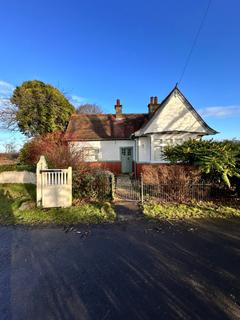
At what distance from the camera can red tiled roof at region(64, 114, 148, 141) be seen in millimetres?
18938

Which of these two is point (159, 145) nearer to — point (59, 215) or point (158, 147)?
point (158, 147)

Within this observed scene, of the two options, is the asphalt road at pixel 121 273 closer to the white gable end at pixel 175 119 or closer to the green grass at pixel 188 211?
the green grass at pixel 188 211

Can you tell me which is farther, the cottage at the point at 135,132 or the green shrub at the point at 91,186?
the cottage at the point at 135,132

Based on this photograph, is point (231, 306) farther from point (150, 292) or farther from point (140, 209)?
point (140, 209)

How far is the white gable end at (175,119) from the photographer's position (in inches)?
600

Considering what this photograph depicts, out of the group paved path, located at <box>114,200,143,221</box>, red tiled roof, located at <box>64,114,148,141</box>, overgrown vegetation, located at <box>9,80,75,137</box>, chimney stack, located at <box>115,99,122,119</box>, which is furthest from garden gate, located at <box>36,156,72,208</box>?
overgrown vegetation, located at <box>9,80,75,137</box>

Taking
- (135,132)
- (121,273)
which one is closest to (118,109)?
(135,132)

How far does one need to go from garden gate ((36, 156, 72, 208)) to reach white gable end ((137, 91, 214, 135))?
8.34m

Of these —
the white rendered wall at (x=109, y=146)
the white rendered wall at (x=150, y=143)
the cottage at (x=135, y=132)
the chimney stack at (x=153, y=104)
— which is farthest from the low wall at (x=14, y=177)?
the chimney stack at (x=153, y=104)

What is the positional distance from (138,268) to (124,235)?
1750mm

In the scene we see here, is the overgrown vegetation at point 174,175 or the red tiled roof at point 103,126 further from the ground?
the red tiled roof at point 103,126

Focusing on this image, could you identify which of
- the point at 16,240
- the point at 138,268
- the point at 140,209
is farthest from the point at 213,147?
the point at 16,240

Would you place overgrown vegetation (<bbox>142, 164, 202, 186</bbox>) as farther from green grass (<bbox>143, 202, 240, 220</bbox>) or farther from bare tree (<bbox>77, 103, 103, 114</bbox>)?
bare tree (<bbox>77, 103, 103, 114</bbox>)

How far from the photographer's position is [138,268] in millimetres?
4164
